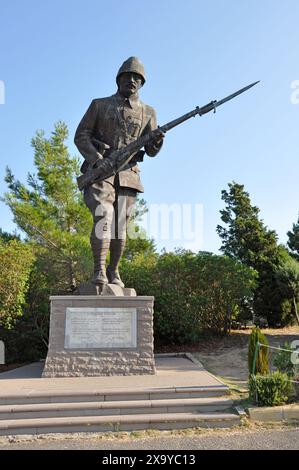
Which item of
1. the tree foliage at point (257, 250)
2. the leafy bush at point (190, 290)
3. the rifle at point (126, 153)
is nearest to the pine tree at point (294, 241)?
the tree foliage at point (257, 250)

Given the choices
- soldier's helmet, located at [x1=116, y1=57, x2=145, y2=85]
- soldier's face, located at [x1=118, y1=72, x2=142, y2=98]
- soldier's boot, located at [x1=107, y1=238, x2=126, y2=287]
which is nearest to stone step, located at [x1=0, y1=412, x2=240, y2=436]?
soldier's boot, located at [x1=107, y1=238, x2=126, y2=287]

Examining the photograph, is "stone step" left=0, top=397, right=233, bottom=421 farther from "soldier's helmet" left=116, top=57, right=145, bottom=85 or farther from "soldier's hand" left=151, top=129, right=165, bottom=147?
"soldier's helmet" left=116, top=57, right=145, bottom=85

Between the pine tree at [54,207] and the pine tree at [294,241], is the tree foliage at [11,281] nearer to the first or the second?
the pine tree at [54,207]

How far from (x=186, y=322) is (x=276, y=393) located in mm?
5388

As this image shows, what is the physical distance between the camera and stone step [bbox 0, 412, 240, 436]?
3.85m

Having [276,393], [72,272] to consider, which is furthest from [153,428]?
[72,272]

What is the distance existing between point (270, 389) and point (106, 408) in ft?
6.03

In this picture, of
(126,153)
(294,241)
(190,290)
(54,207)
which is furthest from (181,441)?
(294,241)

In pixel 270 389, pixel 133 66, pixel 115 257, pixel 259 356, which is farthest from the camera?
pixel 115 257

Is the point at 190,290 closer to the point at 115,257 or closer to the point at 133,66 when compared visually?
the point at 115,257

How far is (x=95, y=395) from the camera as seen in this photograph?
433cm

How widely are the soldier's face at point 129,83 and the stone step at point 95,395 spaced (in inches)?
185

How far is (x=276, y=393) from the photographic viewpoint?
4.23 m

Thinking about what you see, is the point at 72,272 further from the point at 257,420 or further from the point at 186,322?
the point at 257,420
